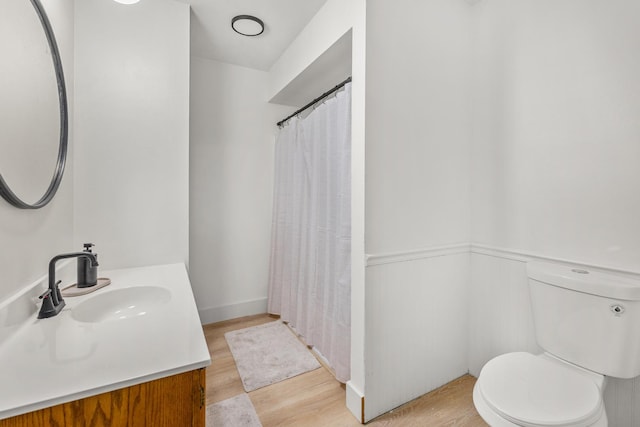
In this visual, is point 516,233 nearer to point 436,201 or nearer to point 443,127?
point 436,201

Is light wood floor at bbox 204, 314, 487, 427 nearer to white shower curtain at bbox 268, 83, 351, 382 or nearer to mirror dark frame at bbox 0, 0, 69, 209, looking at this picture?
white shower curtain at bbox 268, 83, 351, 382

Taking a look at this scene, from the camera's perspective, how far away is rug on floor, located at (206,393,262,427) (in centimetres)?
146

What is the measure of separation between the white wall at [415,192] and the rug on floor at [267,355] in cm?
65

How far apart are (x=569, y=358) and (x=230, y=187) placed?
2584 mm

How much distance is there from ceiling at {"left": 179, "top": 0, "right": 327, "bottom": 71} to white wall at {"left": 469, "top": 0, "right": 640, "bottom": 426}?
1.22 metres

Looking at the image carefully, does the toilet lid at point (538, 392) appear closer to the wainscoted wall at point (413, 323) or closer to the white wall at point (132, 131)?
the wainscoted wall at point (413, 323)

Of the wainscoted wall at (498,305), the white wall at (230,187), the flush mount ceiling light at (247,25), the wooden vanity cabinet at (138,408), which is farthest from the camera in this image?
the white wall at (230,187)

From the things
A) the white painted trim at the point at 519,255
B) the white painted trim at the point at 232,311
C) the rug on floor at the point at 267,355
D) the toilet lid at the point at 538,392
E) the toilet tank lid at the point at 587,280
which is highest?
the white painted trim at the point at 519,255

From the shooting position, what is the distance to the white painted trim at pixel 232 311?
2.58 meters

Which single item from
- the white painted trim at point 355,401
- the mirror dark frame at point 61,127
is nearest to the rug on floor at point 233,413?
the white painted trim at point 355,401

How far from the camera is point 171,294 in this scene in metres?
1.24

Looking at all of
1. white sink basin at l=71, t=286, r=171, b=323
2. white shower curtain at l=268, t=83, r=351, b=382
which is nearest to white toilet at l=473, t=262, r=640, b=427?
white shower curtain at l=268, t=83, r=351, b=382

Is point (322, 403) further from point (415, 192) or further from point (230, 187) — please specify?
point (230, 187)

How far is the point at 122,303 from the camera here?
1.31 meters
